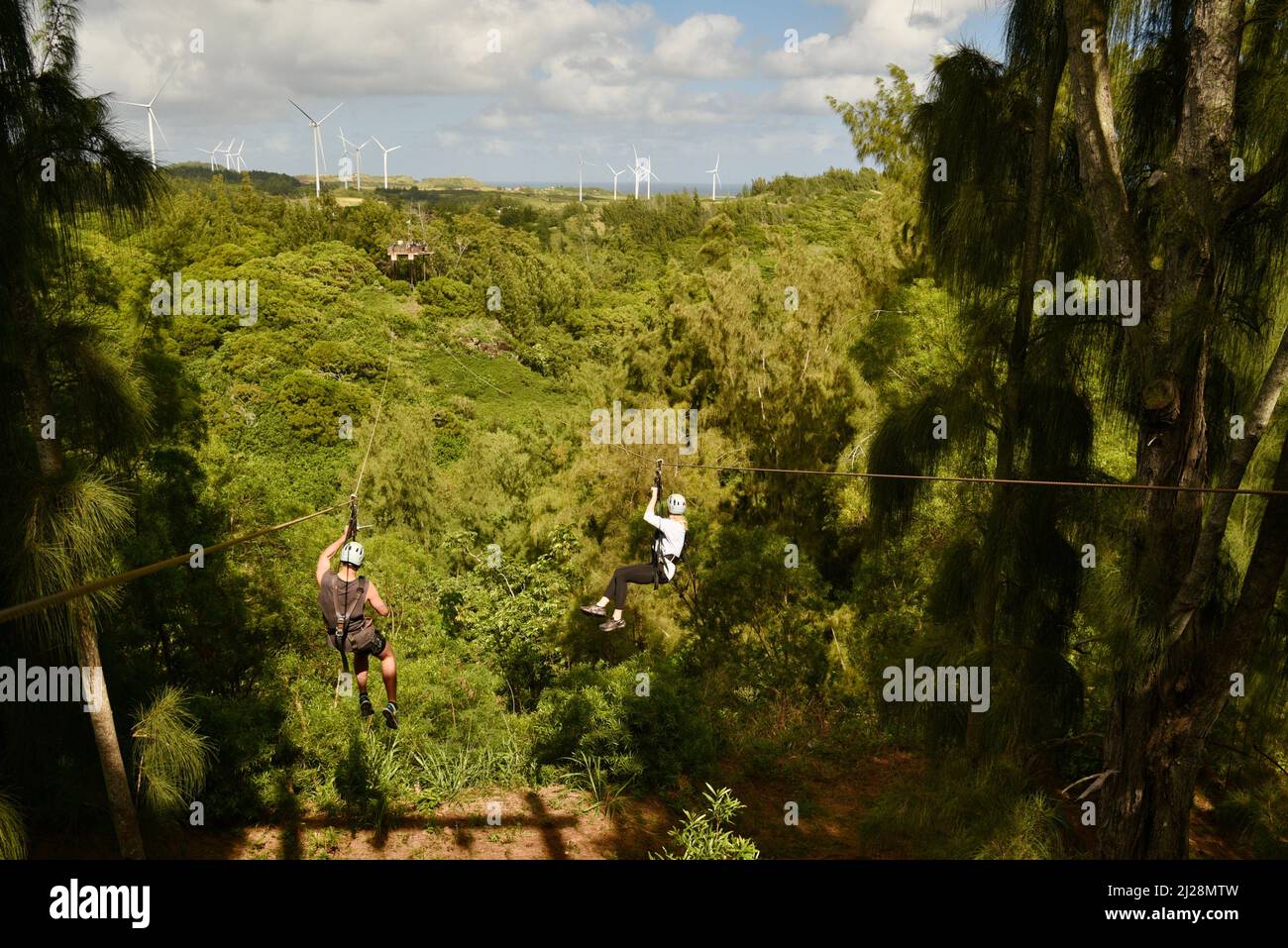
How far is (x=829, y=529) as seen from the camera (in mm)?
19938

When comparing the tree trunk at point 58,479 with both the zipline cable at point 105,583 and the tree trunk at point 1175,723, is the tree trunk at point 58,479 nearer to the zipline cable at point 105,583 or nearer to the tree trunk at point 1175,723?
the zipline cable at point 105,583

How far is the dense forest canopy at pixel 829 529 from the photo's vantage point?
5.97 m

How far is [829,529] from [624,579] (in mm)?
12039

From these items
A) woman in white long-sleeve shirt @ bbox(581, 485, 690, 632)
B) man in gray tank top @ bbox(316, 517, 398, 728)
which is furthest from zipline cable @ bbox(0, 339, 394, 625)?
woman in white long-sleeve shirt @ bbox(581, 485, 690, 632)

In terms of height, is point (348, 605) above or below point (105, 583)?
→ below

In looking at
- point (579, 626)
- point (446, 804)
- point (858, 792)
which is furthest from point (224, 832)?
point (858, 792)

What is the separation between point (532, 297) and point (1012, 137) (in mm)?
48156

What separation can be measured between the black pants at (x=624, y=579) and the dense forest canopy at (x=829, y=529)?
2.22 metres

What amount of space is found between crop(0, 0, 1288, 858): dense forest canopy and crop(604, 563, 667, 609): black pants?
2216 mm

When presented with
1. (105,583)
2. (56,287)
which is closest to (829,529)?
(56,287)

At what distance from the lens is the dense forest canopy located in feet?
19.6

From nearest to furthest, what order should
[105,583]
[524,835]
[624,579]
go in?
1. [105,583]
2. [624,579]
3. [524,835]

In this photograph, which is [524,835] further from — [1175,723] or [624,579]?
[1175,723]
